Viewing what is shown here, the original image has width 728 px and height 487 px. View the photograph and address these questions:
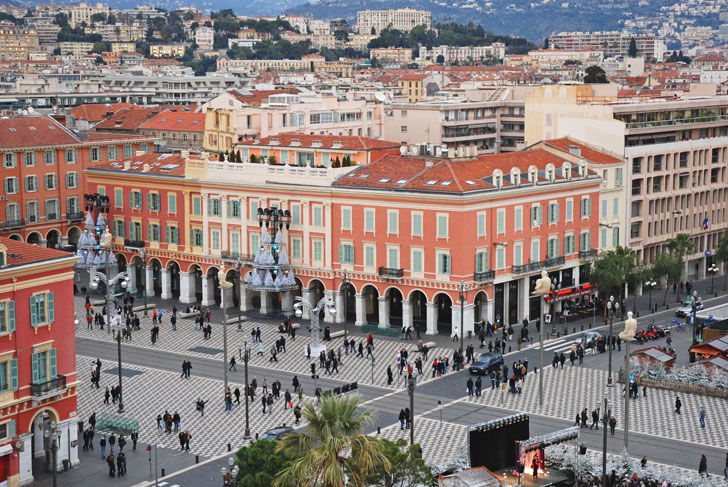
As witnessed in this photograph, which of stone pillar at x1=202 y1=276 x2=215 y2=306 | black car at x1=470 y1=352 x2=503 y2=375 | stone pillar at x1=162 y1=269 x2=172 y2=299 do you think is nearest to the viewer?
black car at x1=470 y1=352 x2=503 y2=375

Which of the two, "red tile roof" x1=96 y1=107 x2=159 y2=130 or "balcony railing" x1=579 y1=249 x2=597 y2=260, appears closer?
"balcony railing" x1=579 y1=249 x2=597 y2=260

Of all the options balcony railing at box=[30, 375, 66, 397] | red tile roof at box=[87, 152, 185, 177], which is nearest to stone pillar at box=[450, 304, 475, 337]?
red tile roof at box=[87, 152, 185, 177]

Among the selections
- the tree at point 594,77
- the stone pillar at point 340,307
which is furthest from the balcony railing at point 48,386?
the tree at point 594,77

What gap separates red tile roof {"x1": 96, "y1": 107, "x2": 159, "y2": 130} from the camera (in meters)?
149

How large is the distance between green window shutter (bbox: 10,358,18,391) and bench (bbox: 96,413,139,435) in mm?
9035

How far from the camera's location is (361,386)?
2965 inches

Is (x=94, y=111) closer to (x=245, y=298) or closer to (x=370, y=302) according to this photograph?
(x=245, y=298)

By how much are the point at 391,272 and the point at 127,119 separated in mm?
70804

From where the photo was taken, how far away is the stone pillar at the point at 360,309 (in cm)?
9100

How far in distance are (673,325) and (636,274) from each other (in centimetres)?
507

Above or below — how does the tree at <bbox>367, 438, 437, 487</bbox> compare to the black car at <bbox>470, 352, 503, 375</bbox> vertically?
above

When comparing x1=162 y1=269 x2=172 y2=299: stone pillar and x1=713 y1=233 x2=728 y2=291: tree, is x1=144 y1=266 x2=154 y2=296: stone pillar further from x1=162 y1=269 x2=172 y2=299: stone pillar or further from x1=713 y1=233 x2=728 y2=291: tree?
x1=713 y1=233 x2=728 y2=291: tree

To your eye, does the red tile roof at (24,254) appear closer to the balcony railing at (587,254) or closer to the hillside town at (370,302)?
the hillside town at (370,302)

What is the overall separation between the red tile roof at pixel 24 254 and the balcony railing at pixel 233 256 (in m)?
35.8
